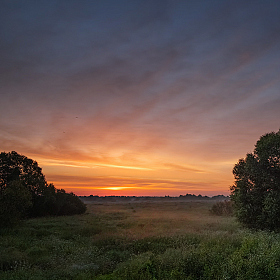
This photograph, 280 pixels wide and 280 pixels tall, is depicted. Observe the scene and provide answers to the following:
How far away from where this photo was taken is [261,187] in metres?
24.6

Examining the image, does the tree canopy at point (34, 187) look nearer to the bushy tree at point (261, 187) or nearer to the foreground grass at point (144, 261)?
the foreground grass at point (144, 261)

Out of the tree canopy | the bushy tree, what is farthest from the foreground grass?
the tree canopy

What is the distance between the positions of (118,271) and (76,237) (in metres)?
12.2

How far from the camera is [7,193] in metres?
29.0

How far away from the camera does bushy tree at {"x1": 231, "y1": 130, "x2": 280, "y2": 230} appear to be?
75.8 ft

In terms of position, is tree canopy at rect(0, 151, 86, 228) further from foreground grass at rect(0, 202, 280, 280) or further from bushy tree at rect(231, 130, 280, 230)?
bushy tree at rect(231, 130, 280, 230)

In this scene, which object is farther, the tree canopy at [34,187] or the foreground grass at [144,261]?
the tree canopy at [34,187]

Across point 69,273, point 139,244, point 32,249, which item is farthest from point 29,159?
point 69,273

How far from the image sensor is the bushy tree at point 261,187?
23.1 metres

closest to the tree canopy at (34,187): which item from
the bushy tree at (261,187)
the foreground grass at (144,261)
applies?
the foreground grass at (144,261)

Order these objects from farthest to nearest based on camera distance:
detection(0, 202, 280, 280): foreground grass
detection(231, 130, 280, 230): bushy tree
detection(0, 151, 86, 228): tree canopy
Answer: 1. detection(0, 151, 86, 228): tree canopy
2. detection(231, 130, 280, 230): bushy tree
3. detection(0, 202, 280, 280): foreground grass

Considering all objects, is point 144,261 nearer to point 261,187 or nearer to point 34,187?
point 261,187

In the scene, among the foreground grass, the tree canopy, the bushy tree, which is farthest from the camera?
the tree canopy

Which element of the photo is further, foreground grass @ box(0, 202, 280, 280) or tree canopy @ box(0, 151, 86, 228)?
tree canopy @ box(0, 151, 86, 228)
